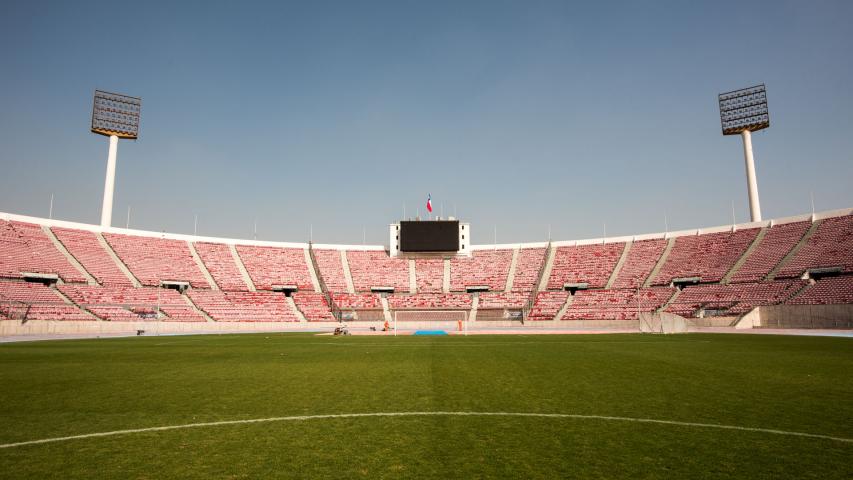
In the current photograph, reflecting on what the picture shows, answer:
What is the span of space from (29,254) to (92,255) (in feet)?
18.4

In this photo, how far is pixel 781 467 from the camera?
505 centimetres

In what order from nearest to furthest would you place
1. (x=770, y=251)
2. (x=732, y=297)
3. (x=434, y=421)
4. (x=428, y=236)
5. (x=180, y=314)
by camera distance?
(x=434, y=421) → (x=732, y=297) → (x=180, y=314) → (x=770, y=251) → (x=428, y=236)

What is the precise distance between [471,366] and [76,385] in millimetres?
10710

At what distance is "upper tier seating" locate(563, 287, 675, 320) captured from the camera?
51109 millimetres

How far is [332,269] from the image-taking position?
218 feet

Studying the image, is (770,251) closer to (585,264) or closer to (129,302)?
(585,264)

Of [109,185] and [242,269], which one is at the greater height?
[109,185]

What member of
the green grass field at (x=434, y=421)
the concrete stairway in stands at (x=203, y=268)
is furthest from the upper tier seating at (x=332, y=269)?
the green grass field at (x=434, y=421)

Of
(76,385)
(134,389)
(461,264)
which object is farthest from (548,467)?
(461,264)

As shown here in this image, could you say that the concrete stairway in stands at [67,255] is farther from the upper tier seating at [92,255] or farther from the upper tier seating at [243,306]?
the upper tier seating at [243,306]

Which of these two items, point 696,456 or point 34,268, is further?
point 34,268

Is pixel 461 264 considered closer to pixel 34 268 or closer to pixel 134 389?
pixel 34 268

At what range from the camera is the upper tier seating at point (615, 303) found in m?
51.1

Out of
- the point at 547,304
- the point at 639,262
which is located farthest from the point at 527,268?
the point at 639,262
